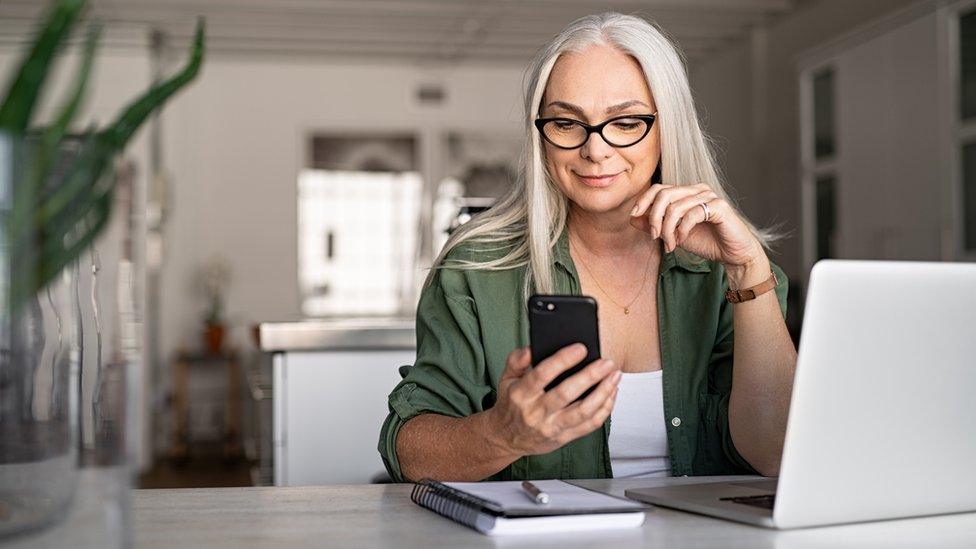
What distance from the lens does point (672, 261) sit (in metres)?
1.73

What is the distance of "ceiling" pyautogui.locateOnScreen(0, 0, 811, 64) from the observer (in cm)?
694

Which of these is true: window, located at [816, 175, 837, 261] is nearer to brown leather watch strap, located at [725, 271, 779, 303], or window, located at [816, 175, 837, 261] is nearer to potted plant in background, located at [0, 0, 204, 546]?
brown leather watch strap, located at [725, 271, 779, 303]

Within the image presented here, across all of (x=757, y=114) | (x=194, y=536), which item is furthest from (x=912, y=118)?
(x=194, y=536)

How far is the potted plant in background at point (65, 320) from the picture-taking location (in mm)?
770

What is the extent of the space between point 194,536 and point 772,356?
0.88 meters

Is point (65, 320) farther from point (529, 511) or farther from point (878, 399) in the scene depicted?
point (878, 399)

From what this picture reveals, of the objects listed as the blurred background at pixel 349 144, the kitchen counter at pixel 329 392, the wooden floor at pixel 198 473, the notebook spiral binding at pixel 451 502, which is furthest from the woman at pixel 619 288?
the wooden floor at pixel 198 473

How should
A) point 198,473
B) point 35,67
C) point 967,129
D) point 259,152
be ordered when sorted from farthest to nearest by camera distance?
point 259,152
point 198,473
point 967,129
point 35,67

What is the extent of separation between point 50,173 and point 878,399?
763mm

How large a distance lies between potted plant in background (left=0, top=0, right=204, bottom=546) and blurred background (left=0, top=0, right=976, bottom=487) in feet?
15.9

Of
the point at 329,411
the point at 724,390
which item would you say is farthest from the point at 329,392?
the point at 724,390

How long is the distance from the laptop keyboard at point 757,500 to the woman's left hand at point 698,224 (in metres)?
0.36

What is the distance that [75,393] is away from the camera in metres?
0.82

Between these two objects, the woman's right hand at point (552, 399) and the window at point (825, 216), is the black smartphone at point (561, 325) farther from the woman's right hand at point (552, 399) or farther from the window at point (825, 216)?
the window at point (825, 216)
